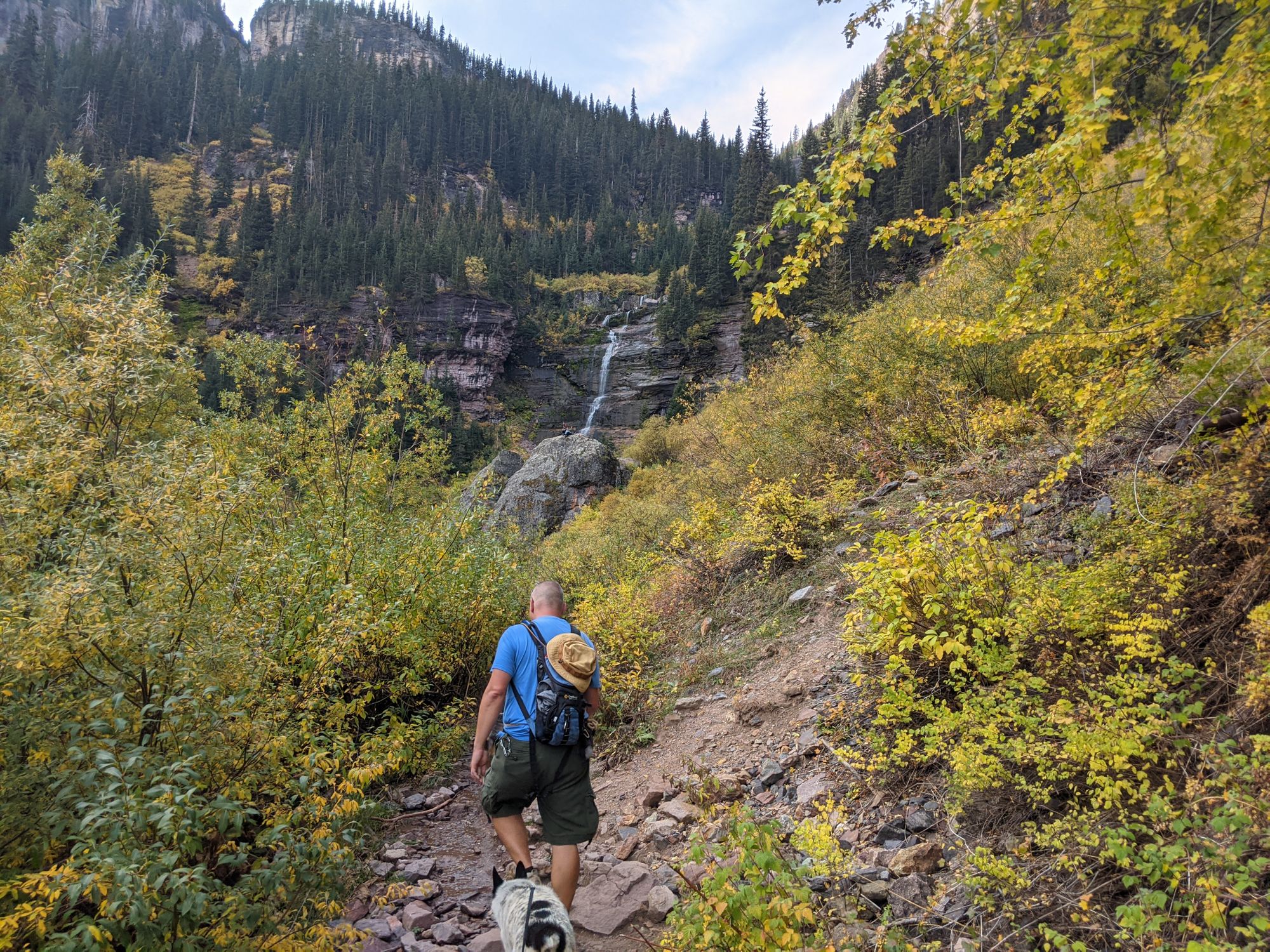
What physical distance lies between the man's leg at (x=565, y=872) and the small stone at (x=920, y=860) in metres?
1.61

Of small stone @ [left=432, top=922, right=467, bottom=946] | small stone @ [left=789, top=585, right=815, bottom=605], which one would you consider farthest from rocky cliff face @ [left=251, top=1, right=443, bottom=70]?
small stone @ [left=432, top=922, right=467, bottom=946]

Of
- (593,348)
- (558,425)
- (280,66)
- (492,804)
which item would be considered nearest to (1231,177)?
(492,804)

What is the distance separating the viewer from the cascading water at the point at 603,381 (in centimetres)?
5047

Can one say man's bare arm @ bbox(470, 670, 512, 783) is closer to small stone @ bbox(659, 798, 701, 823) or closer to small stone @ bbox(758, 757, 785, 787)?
small stone @ bbox(659, 798, 701, 823)

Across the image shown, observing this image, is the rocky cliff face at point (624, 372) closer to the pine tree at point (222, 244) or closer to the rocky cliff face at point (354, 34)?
the pine tree at point (222, 244)

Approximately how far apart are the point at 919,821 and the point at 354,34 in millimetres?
167807

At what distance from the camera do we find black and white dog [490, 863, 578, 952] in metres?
2.51

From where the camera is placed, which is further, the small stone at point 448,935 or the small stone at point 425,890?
the small stone at point 425,890

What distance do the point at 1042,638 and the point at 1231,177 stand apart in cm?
224

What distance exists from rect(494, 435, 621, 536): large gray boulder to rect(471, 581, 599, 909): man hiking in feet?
51.0

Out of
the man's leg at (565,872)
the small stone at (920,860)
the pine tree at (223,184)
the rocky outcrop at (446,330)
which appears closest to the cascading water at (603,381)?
the rocky outcrop at (446,330)

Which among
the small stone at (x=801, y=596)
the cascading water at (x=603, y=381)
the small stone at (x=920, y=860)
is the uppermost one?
the cascading water at (x=603, y=381)

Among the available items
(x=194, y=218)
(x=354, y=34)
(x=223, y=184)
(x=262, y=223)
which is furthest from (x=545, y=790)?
(x=354, y=34)

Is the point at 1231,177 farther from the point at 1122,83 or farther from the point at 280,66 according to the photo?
the point at 280,66
